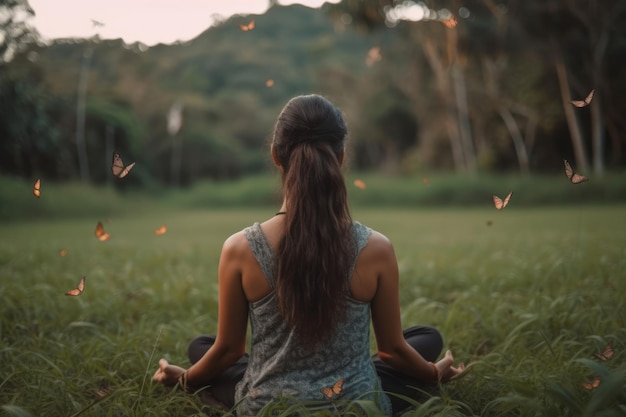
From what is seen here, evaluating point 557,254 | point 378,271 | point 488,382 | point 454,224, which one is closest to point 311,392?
point 378,271

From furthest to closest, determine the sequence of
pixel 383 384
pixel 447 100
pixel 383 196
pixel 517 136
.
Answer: pixel 517 136
pixel 447 100
pixel 383 196
pixel 383 384

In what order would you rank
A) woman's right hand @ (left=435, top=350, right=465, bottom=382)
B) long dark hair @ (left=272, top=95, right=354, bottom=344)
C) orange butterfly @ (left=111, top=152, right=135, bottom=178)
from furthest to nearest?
1. orange butterfly @ (left=111, top=152, right=135, bottom=178)
2. woman's right hand @ (left=435, top=350, right=465, bottom=382)
3. long dark hair @ (left=272, top=95, right=354, bottom=344)

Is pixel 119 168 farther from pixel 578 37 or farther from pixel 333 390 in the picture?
pixel 578 37

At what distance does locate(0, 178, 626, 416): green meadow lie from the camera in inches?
81.7

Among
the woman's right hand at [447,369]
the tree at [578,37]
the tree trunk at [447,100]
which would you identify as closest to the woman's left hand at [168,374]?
the woman's right hand at [447,369]

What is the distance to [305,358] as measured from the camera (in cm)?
185

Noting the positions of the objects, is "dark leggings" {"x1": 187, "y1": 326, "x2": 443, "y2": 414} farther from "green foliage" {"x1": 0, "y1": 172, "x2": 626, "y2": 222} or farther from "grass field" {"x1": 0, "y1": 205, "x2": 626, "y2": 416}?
"green foliage" {"x1": 0, "y1": 172, "x2": 626, "y2": 222}

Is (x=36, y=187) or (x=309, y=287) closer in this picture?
(x=309, y=287)

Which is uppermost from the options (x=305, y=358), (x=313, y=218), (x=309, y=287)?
(x=313, y=218)

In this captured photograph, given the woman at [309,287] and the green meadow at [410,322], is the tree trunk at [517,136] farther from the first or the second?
the woman at [309,287]

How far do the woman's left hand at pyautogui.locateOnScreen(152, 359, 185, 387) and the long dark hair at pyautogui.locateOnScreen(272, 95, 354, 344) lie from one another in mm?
692

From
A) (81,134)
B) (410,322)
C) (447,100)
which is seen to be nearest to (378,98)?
(447,100)

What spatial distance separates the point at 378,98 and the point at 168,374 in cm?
3036

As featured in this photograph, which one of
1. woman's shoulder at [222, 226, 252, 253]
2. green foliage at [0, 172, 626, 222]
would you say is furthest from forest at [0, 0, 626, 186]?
green foliage at [0, 172, 626, 222]
